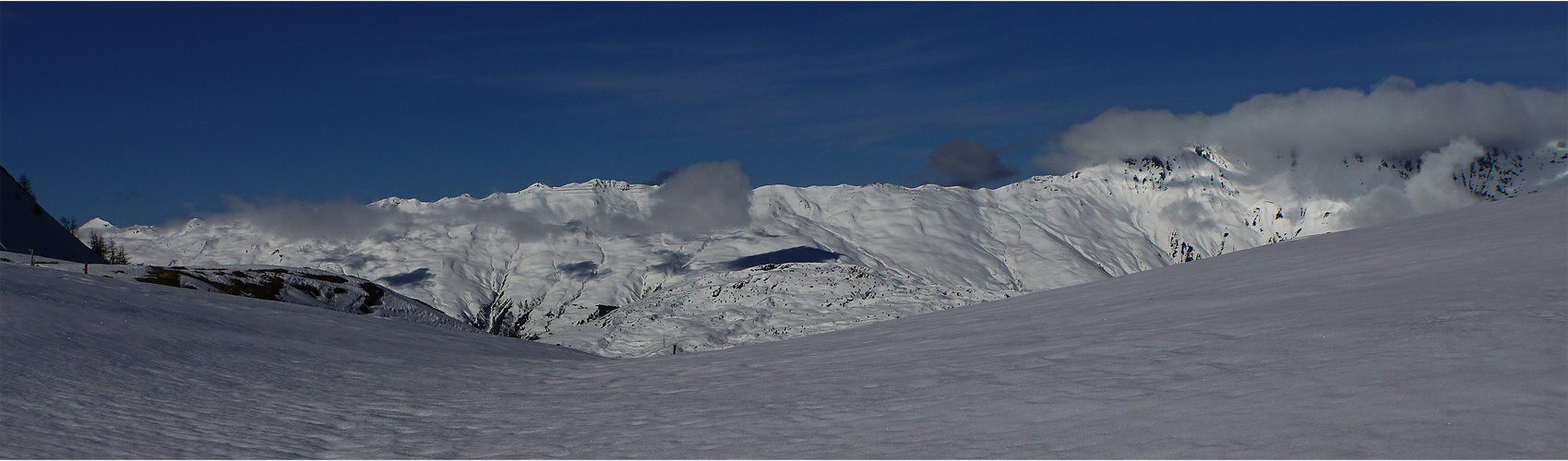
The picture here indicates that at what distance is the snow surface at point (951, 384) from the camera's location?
8.15 metres

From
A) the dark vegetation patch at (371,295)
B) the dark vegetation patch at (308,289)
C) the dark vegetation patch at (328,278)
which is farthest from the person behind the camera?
the dark vegetation patch at (328,278)

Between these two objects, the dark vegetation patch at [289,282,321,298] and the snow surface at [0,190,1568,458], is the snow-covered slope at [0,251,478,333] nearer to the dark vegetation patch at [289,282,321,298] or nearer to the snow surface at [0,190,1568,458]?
the dark vegetation patch at [289,282,321,298]

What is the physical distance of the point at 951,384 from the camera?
1123 centimetres

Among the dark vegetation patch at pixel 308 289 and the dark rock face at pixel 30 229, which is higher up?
the dark rock face at pixel 30 229

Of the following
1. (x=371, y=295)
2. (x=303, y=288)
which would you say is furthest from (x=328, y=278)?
(x=371, y=295)

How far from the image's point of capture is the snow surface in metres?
8.15

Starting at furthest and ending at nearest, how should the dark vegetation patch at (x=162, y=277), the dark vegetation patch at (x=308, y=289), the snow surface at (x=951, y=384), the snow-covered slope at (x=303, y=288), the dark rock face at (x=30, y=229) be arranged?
the dark rock face at (x=30, y=229) < the dark vegetation patch at (x=308, y=289) < the snow-covered slope at (x=303, y=288) < the dark vegetation patch at (x=162, y=277) < the snow surface at (x=951, y=384)

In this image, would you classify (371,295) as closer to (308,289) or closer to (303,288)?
(308,289)

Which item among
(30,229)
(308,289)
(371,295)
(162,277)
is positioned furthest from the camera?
(30,229)

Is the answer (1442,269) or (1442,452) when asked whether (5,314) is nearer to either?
(1442,452)

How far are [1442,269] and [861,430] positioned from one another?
33.4ft

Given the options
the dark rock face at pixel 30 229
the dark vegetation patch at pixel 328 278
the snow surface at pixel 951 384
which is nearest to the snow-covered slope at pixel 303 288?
the dark vegetation patch at pixel 328 278

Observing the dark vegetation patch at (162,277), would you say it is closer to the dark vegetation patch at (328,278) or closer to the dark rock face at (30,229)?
the dark vegetation patch at (328,278)

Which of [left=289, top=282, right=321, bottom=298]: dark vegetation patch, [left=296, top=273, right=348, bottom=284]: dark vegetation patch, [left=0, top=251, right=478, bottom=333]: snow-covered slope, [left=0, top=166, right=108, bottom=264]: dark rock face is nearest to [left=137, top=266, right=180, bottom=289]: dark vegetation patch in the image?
[left=0, top=251, right=478, bottom=333]: snow-covered slope
